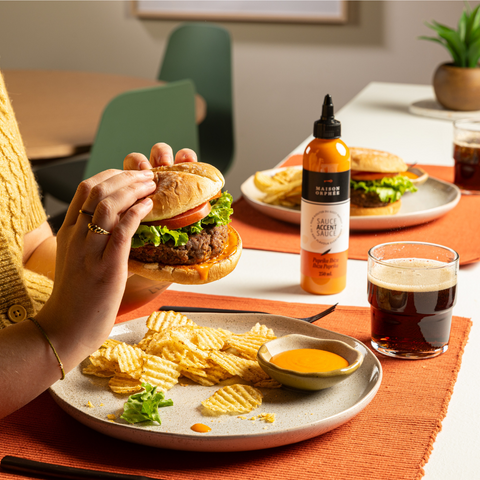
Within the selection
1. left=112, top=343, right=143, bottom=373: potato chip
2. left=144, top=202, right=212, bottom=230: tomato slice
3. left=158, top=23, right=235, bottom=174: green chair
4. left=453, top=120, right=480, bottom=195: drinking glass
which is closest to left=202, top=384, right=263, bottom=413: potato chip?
left=112, top=343, right=143, bottom=373: potato chip

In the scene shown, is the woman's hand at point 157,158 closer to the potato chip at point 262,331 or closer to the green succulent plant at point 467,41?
the potato chip at point 262,331

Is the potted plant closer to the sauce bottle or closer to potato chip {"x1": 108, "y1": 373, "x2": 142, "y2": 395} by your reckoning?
the sauce bottle

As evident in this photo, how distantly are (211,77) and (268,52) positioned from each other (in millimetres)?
931

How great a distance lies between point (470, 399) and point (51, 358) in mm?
586

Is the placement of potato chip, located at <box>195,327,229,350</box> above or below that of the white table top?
above

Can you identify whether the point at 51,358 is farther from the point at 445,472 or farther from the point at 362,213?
the point at 362,213

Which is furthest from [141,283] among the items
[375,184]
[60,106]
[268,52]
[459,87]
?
[268,52]

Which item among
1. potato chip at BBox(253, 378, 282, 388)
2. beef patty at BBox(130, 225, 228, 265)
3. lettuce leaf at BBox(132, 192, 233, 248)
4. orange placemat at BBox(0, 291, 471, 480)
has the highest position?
lettuce leaf at BBox(132, 192, 233, 248)

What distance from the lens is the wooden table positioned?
8.32 feet

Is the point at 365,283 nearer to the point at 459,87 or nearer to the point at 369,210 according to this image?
the point at 369,210

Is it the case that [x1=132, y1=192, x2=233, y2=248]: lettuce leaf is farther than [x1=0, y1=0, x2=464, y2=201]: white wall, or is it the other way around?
[x1=0, y1=0, x2=464, y2=201]: white wall

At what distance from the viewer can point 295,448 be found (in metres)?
0.79

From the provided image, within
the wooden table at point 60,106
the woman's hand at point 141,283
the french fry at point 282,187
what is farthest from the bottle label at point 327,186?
the wooden table at point 60,106

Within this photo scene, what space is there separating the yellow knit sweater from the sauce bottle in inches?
20.4
